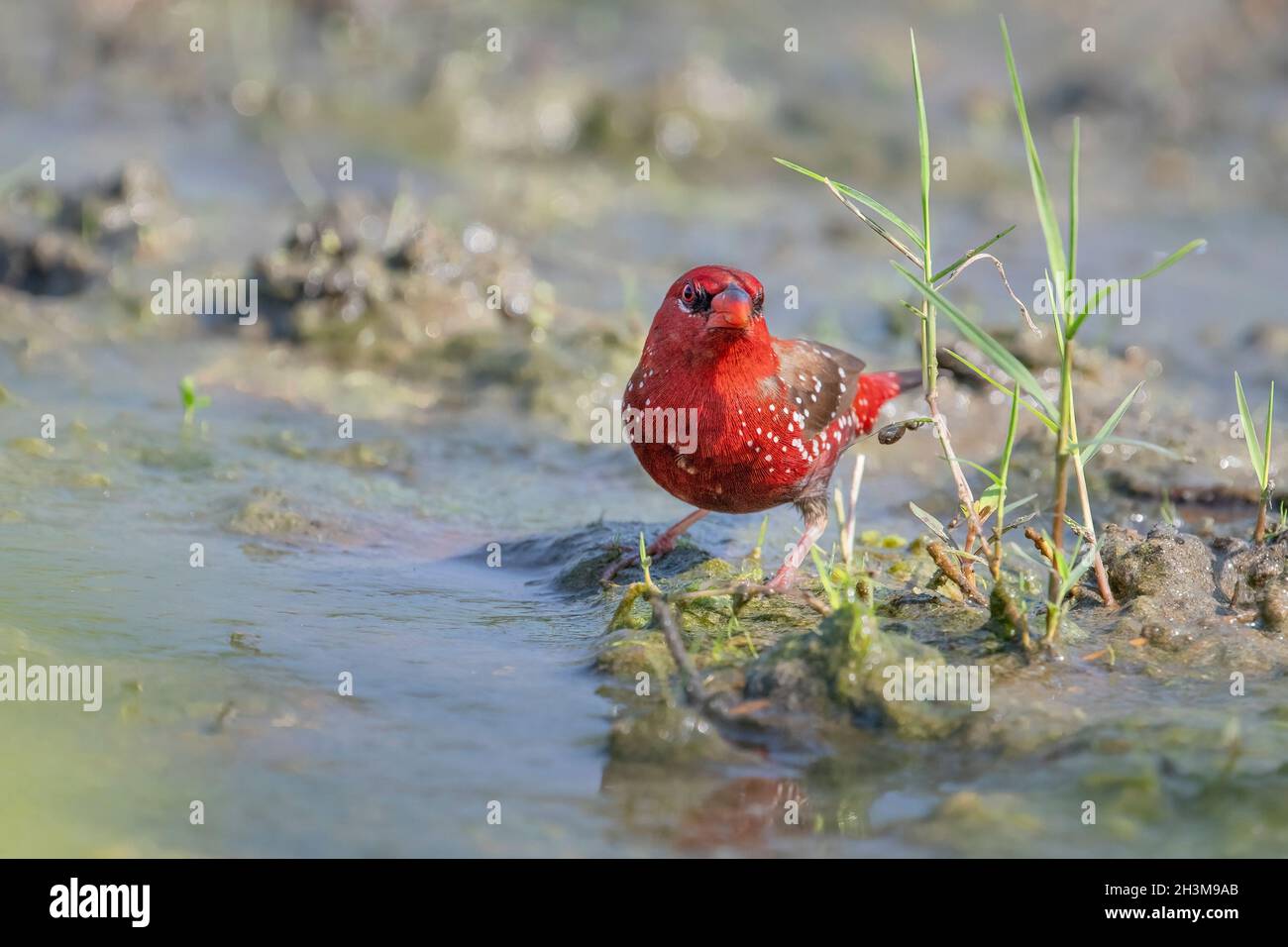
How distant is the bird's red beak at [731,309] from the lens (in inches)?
184

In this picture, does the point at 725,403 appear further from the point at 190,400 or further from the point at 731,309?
the point at 190,400

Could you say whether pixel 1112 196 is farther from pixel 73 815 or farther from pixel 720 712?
pixel 73 815

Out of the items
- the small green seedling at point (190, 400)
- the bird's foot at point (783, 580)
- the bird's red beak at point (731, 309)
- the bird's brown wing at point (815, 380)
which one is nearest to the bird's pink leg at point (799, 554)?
Result: the bird's foot at point (783, 580)

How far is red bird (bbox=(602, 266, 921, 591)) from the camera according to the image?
4.87 m

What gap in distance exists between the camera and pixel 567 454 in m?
6.87

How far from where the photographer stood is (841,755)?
379cm

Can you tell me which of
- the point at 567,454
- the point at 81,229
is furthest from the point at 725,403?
the point at 81,229

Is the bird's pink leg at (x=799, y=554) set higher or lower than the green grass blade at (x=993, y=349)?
lower

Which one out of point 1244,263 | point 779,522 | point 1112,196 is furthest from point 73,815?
point 1112,196

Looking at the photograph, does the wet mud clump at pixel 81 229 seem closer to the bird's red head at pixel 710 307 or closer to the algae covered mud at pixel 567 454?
the algae covered mud at pixel 567 454

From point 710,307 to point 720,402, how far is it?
1.04 ft

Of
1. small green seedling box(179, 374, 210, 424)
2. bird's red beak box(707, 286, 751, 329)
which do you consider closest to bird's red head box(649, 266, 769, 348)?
bird's red beak box(707, 286, 751, 329)

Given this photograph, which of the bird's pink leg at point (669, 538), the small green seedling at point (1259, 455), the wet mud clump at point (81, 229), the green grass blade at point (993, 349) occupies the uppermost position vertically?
the wet mud clump at point (81, 229)

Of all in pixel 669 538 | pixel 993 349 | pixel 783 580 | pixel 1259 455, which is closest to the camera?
pixel 993 349
